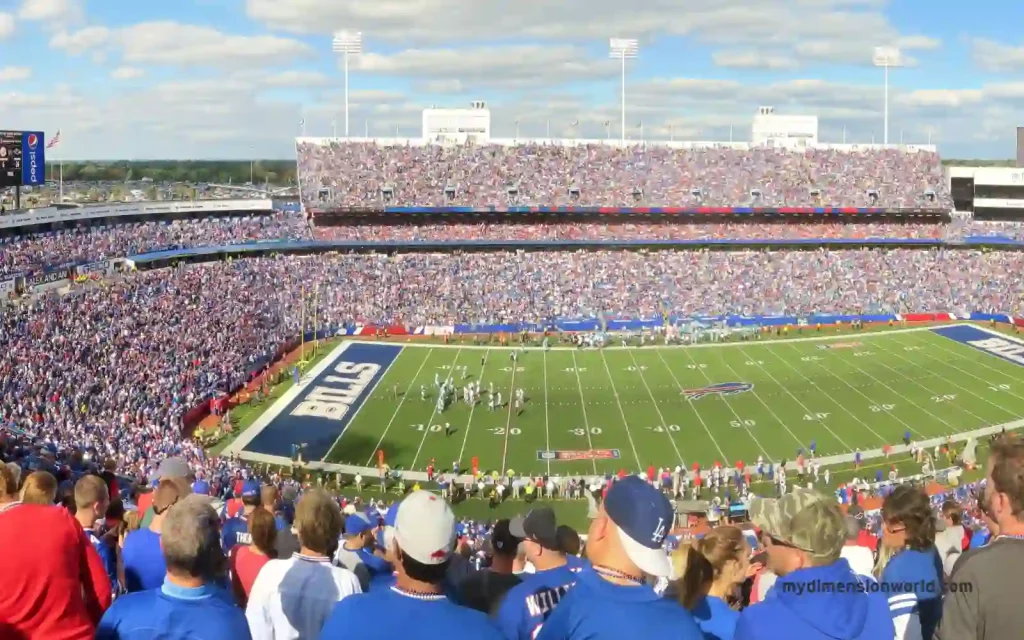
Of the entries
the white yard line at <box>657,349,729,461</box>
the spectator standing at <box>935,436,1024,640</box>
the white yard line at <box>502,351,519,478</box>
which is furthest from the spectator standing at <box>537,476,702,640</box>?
the white yard line at <box>657,349,729,461</box>

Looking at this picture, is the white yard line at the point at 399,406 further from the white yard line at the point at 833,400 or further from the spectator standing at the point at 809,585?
the spectator standing at the point at 809,585

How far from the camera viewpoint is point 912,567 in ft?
15.9

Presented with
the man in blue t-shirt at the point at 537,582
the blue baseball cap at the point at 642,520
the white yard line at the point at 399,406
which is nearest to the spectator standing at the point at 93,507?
the man in blue t-shirt at the point at 537,582

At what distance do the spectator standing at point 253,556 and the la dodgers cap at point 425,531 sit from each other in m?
2.43

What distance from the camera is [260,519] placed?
219 inches

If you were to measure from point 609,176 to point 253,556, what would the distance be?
5897 centimetres

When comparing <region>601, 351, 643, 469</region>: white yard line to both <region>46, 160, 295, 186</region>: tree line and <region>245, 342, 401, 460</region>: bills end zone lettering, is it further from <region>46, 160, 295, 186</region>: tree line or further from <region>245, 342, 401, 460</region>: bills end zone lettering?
<region>46, 160, 295, 186</region>: tree line

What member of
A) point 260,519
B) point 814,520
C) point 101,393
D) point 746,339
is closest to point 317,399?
point 101,393

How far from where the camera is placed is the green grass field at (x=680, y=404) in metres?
29.4

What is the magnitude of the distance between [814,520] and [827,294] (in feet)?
172

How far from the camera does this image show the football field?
29375mm

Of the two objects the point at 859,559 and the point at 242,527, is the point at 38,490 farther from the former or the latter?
the point at 859,559

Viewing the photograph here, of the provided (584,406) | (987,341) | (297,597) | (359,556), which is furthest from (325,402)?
(297,597)

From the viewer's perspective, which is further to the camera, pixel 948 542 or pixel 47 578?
pixel 948 542
